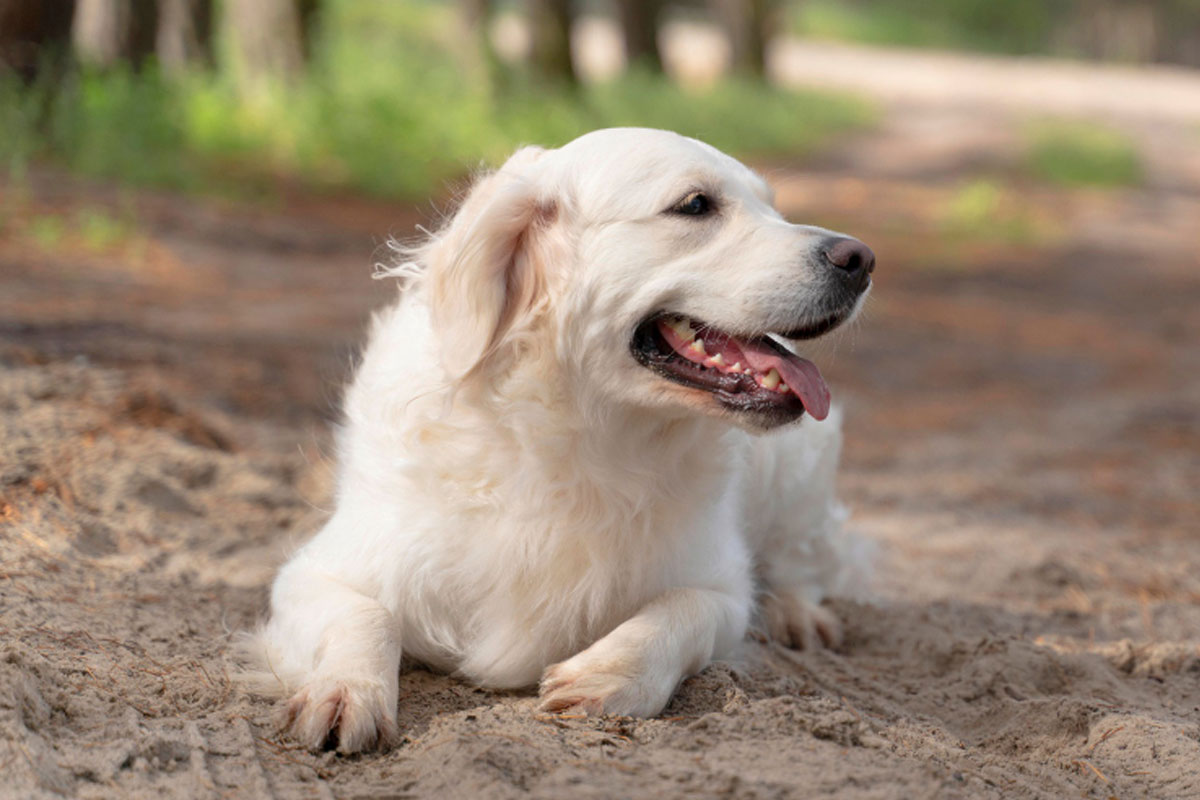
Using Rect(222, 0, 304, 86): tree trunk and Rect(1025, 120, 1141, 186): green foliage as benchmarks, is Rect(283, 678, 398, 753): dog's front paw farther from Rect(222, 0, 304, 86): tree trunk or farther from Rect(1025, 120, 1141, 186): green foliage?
Rect(1025, 120, 1141, 186): green foliage

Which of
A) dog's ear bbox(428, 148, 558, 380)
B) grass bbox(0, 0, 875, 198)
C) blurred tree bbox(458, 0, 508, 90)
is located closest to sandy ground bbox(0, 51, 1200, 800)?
grass bbox(0, 0, 875, 198)

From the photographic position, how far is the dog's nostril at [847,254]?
320cm

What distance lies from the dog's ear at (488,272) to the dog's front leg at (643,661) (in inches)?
30.5

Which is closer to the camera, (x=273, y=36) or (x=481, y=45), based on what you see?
(x=273, y=36)

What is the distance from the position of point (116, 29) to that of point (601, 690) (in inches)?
425

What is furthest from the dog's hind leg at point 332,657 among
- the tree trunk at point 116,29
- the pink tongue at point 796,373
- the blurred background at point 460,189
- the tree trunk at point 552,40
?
the tree trunk at point 552,40

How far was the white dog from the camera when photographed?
10.5 ft

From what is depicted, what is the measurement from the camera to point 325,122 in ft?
38.1

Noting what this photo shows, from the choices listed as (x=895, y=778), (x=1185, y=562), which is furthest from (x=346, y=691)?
(x=1185, y=562)

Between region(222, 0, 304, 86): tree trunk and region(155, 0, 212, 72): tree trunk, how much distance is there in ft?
4.14

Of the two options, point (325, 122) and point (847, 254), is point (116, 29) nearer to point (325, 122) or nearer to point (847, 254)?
point (325, 122)

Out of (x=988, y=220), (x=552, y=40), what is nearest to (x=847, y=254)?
(x=988, y=220)

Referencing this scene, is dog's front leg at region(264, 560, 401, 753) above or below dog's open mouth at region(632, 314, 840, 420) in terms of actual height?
below

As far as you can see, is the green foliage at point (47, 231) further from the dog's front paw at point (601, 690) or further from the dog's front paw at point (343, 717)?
the dog's front paw at point (601, 690)
